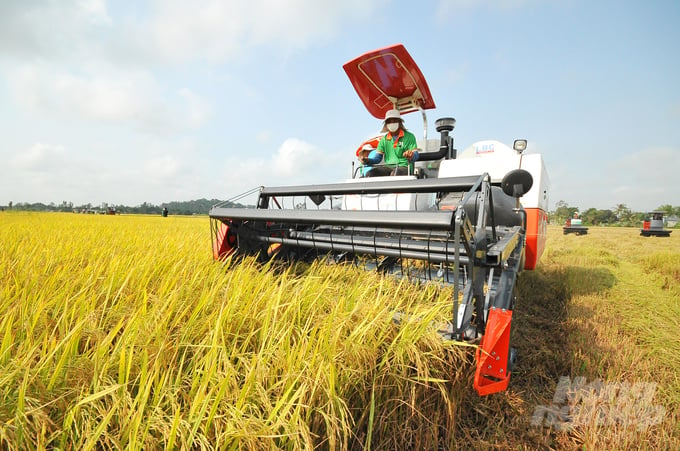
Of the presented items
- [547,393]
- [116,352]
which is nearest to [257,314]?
[116,352]

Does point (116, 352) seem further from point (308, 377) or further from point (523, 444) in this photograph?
point (523, 444)

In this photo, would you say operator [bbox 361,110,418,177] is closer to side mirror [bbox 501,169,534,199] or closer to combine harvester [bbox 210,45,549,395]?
combine harvester [bbox 210,45,549,395]

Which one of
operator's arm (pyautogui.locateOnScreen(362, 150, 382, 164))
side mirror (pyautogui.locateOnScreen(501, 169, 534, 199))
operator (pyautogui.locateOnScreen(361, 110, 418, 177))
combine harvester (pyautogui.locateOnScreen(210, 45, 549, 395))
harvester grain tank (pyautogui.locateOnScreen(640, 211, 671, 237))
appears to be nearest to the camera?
combine harvester (pyautogui.locateOnScreen(210, 45, 549, 395))

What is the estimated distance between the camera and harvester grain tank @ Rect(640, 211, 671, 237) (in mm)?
14445

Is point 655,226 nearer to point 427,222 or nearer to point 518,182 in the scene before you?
point 518,182

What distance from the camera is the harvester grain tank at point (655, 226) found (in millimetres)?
14445

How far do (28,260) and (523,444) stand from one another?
12.5 feet

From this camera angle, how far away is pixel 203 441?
2.86ft

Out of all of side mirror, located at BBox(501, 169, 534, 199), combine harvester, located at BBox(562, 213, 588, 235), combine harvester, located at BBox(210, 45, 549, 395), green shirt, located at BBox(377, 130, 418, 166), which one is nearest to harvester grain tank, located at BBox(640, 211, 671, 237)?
combine harvester, located at BBox(562, 213, 588, 235)

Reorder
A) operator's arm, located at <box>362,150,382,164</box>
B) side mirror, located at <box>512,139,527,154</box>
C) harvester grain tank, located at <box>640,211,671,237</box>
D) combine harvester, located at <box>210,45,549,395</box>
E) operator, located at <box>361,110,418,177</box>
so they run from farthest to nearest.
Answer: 1. harvester grain tank, located at <box>640,211,671,237</box>
2. operator's arm, located at <box>362,150,382,164</box>
3. operator, located at <box>361,110,418,177</box>
4. side mirror, located at <box>512,139,527,154</box>
5. combine harvester, located at <box>210,45,549,395</box>

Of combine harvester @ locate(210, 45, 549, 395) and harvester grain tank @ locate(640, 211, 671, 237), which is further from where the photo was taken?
harvester grain tank @ locate(640, 211, 671, 237)

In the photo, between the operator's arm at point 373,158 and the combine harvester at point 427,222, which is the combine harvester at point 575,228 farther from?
the operator's arm at point 373,158

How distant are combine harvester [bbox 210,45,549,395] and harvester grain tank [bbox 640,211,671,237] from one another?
16956 mm

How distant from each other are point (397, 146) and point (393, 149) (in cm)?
7
